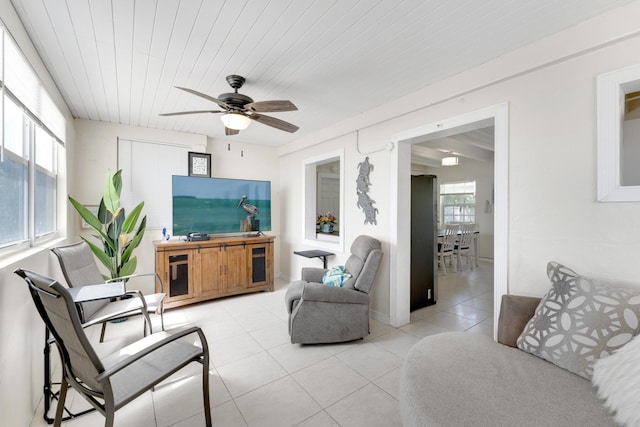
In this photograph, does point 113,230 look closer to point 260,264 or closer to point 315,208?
point 260,264

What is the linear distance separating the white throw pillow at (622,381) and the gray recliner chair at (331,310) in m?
1.69

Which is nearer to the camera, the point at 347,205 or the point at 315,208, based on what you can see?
the point at 347,205

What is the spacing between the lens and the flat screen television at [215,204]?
3.94 meters

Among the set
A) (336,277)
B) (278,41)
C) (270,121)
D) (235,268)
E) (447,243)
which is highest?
(278,41)

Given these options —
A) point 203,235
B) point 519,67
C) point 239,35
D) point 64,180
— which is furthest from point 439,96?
point 64,180

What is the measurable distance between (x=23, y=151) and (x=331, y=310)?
273 cm

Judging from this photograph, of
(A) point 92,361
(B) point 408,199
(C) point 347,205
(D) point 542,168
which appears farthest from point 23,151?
(D) point 542,168

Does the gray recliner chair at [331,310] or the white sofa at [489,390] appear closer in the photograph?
the white sofa at [489,390]

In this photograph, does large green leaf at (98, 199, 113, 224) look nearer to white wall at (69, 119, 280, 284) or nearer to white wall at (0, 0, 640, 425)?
white wall at (69, 119, 280, 284)

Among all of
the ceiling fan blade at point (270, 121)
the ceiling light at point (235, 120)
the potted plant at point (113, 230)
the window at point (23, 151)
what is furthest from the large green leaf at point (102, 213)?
the ceiling fan blade at point (270, 121)

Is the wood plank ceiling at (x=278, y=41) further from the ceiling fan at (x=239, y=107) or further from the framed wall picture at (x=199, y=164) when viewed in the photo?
the framed wall picture at (x=199, y=164)

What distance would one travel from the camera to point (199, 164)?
4.32 metres

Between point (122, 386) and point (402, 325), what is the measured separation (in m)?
2.65

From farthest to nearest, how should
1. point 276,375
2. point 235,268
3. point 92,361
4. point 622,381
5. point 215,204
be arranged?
point 215,204
point 235,268
point 276,375
point 92,361
point 622,381
